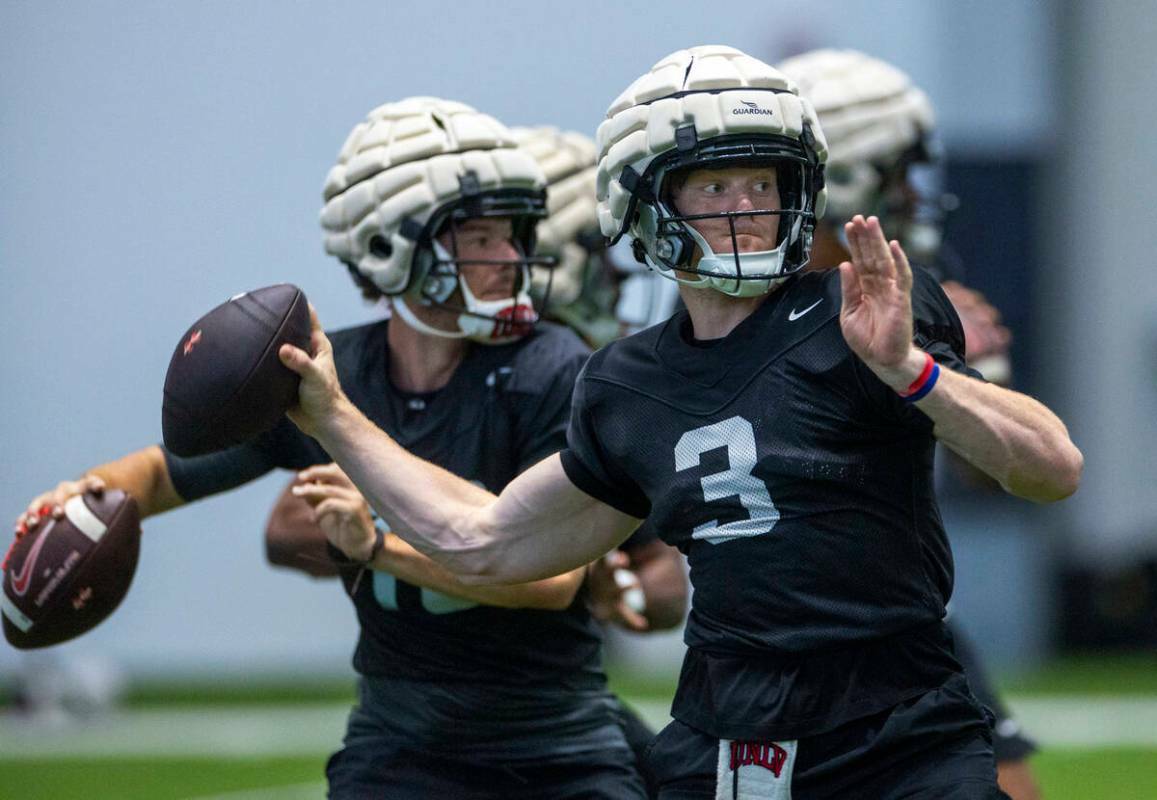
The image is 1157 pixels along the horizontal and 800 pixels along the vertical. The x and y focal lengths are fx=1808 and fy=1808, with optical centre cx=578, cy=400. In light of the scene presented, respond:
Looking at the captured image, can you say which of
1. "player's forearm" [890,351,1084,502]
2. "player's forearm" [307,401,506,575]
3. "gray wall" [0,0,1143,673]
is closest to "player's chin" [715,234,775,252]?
"player's forearm" [890,351,1084,502]

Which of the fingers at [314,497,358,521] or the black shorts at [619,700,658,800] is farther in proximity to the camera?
the black shorts at [619,700,658,800]

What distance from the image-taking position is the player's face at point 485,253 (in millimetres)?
4117

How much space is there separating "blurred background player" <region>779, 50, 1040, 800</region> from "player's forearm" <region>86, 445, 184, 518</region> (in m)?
1.80

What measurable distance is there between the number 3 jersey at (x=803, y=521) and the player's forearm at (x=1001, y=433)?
0.34 ft

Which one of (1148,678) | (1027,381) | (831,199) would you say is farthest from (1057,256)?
(831,199)

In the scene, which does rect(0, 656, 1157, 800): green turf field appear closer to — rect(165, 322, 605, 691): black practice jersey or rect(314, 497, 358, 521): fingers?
rect(165, 322, 605, 691): black practice jersey

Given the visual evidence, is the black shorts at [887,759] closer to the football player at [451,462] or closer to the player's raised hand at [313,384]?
the football player at [451,462]

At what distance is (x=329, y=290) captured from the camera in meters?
10.2

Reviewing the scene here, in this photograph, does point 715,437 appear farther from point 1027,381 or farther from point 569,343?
point 1027,381

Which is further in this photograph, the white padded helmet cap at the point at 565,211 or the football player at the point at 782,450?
the white padded helmet cap at the point at 565,211

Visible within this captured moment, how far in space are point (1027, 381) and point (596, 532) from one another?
8.47 meters

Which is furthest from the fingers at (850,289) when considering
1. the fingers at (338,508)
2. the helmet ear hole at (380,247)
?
the helmet ear hole at (380,247)

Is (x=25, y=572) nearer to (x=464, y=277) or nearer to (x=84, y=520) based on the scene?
(x=84, y=520)

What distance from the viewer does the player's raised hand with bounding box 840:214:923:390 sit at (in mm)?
2787
